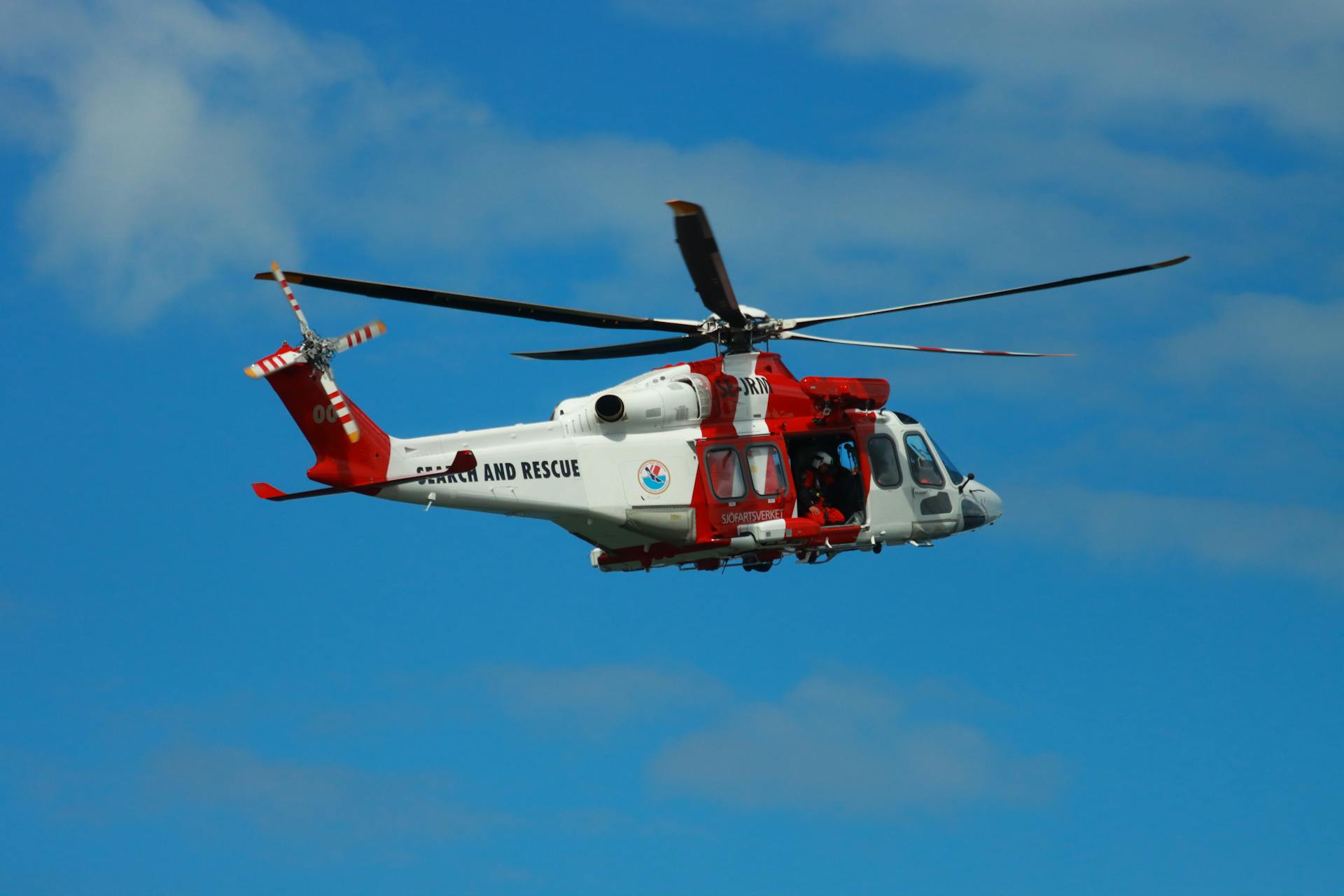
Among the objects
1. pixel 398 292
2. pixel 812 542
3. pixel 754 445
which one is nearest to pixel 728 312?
pixel 754 445

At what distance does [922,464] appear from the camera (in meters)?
36.4

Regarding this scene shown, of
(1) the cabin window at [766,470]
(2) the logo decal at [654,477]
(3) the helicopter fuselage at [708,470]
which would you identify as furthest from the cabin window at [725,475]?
(2) the logo decal at [654,477]

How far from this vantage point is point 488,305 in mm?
30719

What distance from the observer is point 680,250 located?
96.7 feet

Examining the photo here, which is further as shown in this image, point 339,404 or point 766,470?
point 766,470

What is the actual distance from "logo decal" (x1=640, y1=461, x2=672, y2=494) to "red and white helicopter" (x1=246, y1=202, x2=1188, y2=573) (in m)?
0.04

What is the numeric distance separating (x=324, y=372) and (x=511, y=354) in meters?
6.61

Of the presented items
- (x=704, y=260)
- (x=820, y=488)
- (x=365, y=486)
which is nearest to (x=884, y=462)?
(x=820, y=488)

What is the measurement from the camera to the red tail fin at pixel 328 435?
96.3 ft

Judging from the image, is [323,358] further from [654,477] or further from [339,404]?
[654,477]

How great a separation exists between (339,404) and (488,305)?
11.2 feet

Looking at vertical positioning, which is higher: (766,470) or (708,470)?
(766,470)

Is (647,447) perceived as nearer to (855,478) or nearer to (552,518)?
(552,518)

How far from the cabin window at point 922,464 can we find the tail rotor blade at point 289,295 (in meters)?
14.0
